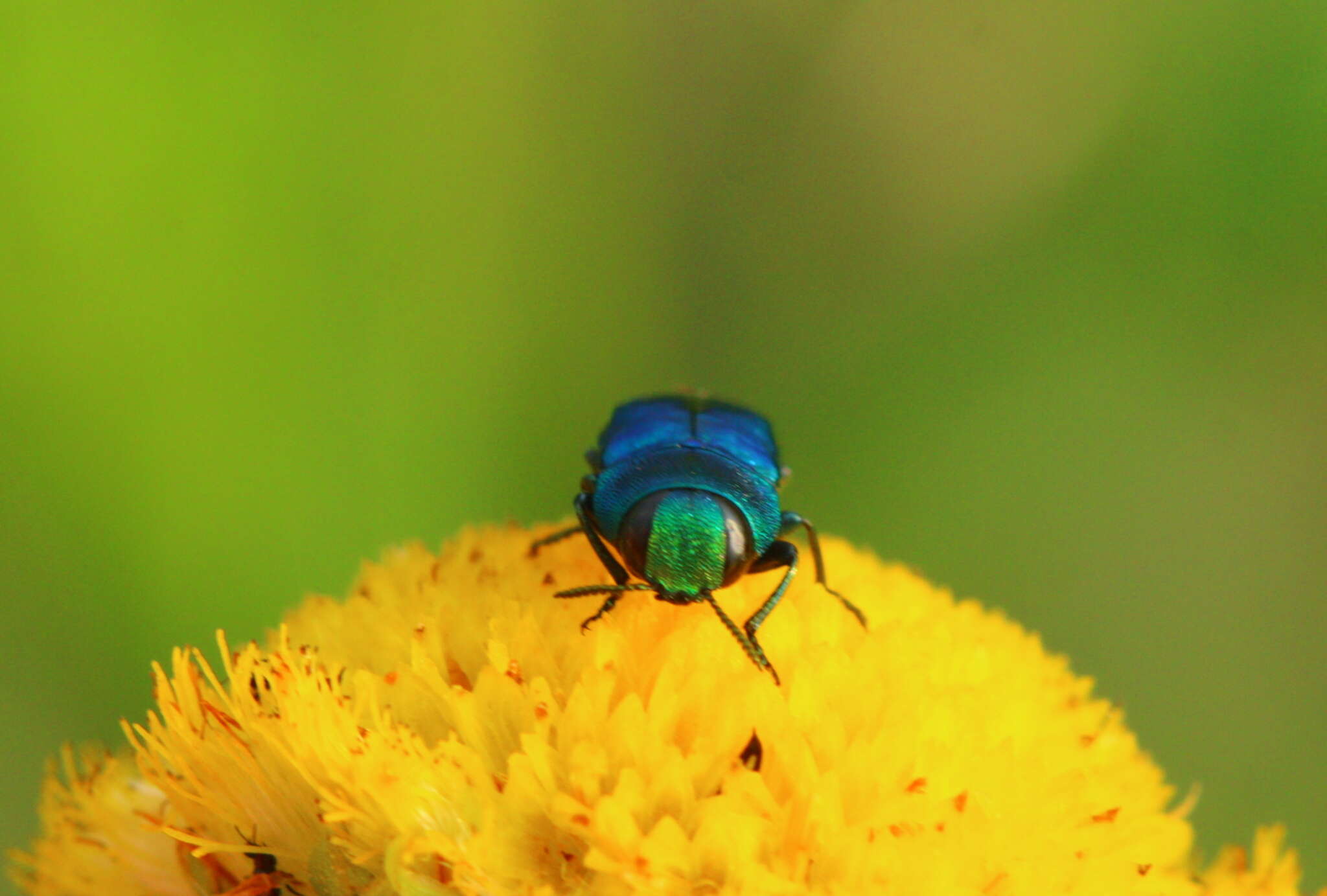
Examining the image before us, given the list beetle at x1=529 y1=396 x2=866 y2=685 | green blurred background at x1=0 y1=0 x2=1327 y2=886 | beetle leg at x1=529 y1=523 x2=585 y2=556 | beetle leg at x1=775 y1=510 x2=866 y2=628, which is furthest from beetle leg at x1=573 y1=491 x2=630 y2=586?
green blurred background at x1=0 y1=0 x2=1327 y2=886

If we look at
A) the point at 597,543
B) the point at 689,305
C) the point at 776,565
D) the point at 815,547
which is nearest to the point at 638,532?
the point at 597,543

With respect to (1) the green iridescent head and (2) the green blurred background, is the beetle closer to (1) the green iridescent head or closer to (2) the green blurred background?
(1) the green iridescent head

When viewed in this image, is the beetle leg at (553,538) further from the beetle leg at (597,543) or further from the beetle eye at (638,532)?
the beetle eye at (638,532)

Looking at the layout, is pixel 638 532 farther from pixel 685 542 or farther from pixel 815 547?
pixel 815 547

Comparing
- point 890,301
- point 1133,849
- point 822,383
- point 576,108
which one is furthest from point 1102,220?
point 1133,849

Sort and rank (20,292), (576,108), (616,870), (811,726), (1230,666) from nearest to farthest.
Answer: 1. (616,870)
2. (811,726)
3. (20,292)
4. (576,108)
5. (1230,666)

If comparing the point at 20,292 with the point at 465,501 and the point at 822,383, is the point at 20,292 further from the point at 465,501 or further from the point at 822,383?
the point at 822,383

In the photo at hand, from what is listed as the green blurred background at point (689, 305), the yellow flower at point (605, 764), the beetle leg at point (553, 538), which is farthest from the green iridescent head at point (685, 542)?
the green blurred background at point (689, 305)
